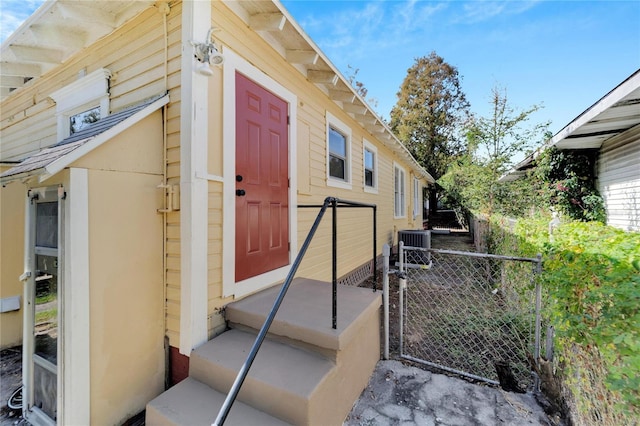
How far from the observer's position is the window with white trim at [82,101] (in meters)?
2.79

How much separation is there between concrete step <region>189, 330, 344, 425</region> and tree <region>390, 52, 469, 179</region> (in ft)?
71.1

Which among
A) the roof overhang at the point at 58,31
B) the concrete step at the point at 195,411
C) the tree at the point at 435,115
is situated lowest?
the concrete step at the point at 195,411

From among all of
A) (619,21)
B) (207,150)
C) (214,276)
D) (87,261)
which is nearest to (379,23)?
(619,21)

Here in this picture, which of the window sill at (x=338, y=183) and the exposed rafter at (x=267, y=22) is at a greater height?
the exposed rafter at (x=267, y=22)

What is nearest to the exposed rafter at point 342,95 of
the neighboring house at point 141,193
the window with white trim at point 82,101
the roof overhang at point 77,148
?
the neighboring house at point 141,193

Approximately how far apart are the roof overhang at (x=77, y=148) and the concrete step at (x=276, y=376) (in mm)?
1586

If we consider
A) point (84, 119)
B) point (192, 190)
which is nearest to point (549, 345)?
point (192, 190)

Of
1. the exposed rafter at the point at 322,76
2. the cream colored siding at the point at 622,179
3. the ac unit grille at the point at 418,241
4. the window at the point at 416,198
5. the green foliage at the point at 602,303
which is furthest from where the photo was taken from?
the window at the point at 416,198

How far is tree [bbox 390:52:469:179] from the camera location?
70.3 feet

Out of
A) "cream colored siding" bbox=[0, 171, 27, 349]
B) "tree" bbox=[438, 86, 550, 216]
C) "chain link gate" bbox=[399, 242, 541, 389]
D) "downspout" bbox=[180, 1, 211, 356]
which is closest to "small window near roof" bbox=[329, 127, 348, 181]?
"chain link gate" bbox=[399, 242, 541, 389]

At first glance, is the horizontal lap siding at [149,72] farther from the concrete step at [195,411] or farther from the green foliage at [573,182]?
the green foliage at [573,182]

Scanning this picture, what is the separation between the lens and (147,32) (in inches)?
98.1

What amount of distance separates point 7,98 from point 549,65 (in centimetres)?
1149

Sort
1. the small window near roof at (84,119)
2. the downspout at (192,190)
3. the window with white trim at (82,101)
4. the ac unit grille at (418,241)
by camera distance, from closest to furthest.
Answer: the downspout at (192,190), the window with white trim at (82,101), the small window near roof at (84,119), the ac unit grille at (418,241)
